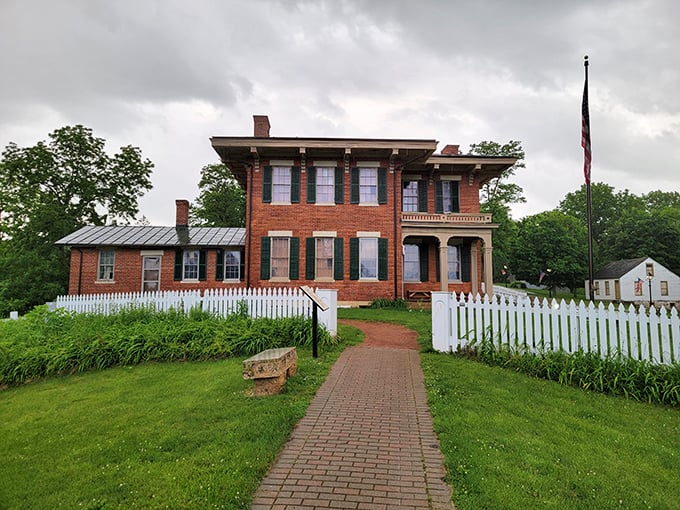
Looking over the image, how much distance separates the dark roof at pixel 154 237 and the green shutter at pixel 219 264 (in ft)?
2.00

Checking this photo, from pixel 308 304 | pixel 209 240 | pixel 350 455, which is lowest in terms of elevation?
pixel 350 455

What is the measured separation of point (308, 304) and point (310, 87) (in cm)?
1151

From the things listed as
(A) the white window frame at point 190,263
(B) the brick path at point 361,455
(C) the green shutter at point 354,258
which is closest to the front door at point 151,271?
(A) the white window frame at point 190,263

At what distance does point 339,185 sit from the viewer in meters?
16.6

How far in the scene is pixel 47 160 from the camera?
84.4 ft

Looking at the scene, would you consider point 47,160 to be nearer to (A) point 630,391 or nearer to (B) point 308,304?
(B) point 308,304

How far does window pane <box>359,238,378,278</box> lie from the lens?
53.7 ft

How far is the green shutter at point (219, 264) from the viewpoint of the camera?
1839cm

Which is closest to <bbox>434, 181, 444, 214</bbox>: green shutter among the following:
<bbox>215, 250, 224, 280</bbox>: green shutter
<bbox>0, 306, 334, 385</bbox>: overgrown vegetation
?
<bbox>215, 250, 224, 280</bbox>: green shutter

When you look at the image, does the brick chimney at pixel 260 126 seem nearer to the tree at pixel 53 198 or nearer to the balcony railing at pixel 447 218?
the balcony railing at pixel 447 218

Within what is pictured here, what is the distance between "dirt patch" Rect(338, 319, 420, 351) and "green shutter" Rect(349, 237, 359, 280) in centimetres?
435

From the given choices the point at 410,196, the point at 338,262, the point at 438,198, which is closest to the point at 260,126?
the point at 338,262

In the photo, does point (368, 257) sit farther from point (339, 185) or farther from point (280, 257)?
Answer: point (280, 257)

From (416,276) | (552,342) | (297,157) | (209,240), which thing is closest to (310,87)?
(297,157)
